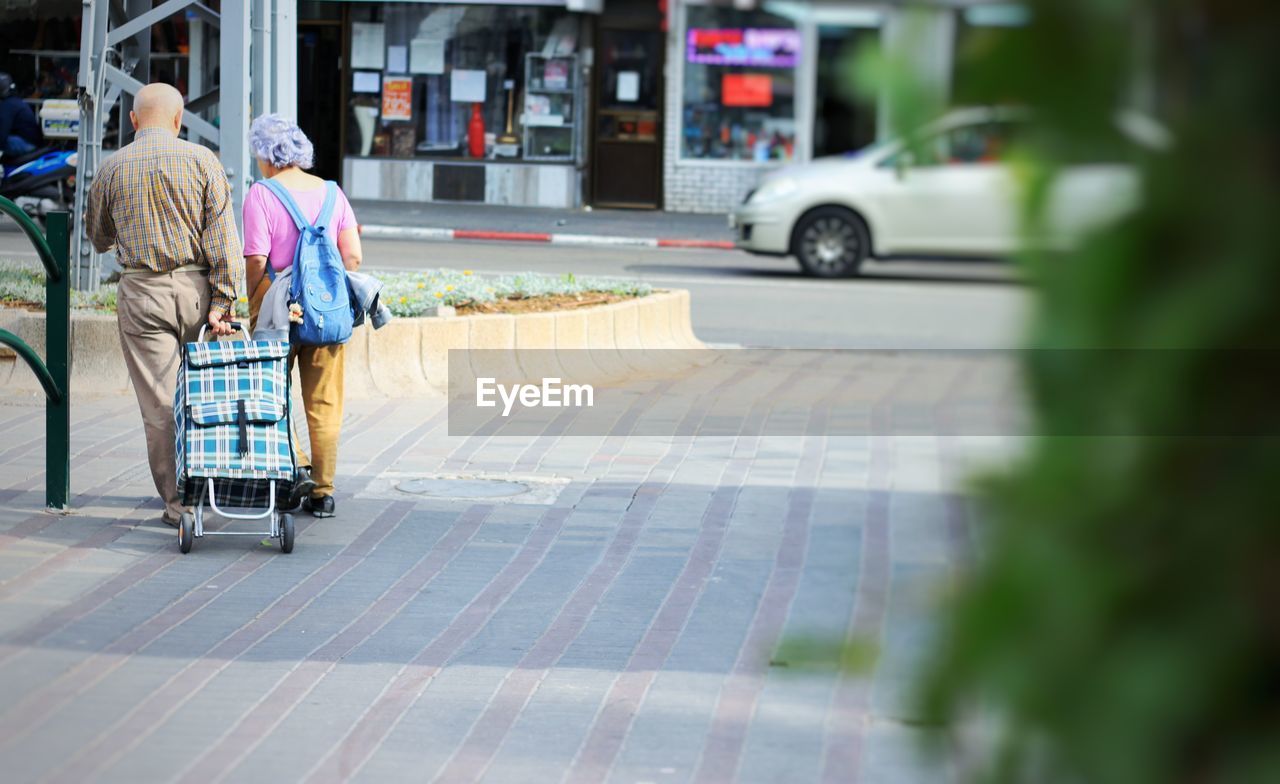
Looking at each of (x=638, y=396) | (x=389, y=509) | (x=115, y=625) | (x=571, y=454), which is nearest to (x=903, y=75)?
(x=115, y=625)

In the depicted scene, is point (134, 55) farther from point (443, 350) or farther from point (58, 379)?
point (58, 379)

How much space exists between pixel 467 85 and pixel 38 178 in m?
9.36

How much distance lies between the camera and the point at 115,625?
569 cm

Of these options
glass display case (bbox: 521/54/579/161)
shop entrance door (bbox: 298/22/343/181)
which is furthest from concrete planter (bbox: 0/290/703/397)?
shop entrance door (bbox: 298/22/343/181)

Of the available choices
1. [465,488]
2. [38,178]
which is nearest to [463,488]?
[465,488]

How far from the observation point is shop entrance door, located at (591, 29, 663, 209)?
26.9m

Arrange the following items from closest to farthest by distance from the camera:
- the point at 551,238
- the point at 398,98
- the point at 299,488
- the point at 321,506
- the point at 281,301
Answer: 1. the point at 281,301
2. the point at 299,488
3. the point at 321,506
4. the point at 551,238
5. the point at 398,98

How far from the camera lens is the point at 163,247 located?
22.5ft

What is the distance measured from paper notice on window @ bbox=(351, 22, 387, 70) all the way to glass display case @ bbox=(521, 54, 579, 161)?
2374mm

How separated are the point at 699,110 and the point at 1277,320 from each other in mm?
25924

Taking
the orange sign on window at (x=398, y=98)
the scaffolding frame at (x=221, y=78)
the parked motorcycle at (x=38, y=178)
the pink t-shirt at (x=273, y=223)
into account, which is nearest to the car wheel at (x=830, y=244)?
the scaffolding frame at (x=221, y=78)

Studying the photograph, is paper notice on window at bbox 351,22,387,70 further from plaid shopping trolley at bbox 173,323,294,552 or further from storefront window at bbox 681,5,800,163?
plaid shopping trolley at bbox 173,323,294,552

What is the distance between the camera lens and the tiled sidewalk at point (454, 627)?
15.0ft

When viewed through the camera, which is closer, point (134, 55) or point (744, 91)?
point (134, 55)
